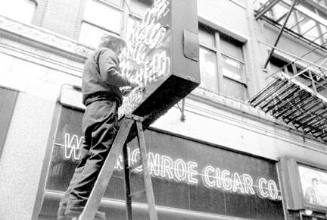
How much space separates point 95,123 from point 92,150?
0.92ft

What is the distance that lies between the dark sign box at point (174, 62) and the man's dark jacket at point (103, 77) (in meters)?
0.24

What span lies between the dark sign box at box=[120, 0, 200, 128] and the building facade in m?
2.92

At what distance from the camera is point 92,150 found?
11.1ft

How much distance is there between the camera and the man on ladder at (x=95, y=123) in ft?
10.3

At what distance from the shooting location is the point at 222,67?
1002 cm

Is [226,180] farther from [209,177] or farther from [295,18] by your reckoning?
[295,18]

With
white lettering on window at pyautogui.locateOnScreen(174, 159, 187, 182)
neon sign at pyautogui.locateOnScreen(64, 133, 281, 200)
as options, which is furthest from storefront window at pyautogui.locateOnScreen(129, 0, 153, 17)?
white lettering on window at pyautogui.locateOnScreen(174, 159, 187, 182)

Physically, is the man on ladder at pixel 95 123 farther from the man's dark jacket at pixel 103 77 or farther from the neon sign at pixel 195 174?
the neon sign at pixel 195 174

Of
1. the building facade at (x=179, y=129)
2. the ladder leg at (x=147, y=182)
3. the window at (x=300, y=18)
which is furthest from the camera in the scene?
the window at (x=300, y=18)

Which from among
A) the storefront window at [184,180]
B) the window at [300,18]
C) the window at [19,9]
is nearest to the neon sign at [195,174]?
the storefront window at [184,180]

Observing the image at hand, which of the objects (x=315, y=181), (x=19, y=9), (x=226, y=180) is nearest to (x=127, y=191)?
(x=226, y=180)

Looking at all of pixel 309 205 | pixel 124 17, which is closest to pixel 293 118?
pixel 309 205

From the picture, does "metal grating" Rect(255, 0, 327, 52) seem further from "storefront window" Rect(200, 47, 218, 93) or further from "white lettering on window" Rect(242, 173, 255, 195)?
"white lettering on window" Rect(242, 173, 255, 195)

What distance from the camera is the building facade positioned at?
19.1 ft
